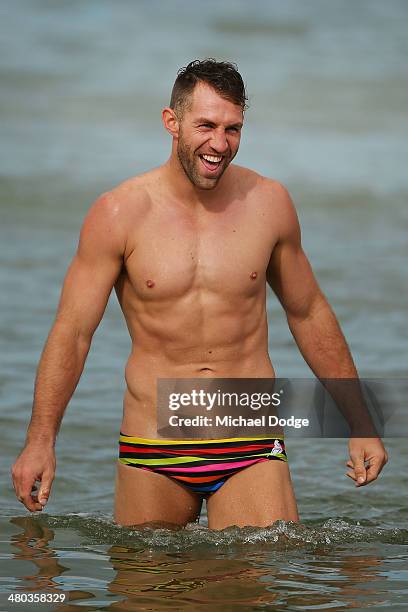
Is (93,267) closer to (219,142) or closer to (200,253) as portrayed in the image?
(200,253)

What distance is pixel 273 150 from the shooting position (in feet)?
68.8

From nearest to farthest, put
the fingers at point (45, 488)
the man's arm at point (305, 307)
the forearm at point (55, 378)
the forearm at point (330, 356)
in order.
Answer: the fingers at point (45, 488) → the forearm at point (55, 378) → the man's arm at point (305, 307) → the forearm at point (330, 356)

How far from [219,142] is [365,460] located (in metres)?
1.47

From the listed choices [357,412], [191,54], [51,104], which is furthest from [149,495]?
[191,54]

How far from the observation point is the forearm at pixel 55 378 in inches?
220

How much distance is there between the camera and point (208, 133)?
5.63 meters

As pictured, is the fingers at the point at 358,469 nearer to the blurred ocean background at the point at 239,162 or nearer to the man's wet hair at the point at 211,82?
the blurred ocean background at the point at 239,162

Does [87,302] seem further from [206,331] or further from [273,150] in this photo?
[273,150]

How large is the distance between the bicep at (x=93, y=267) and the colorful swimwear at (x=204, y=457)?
0.59m

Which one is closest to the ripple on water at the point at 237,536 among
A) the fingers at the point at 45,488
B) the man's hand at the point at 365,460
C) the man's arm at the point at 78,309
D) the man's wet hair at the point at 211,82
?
the man's hand at the point at 365,460

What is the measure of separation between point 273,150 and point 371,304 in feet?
28.4

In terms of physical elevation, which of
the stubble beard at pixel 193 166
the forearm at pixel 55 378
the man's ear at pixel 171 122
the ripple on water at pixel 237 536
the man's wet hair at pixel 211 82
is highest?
the man's wet hair at pixel 211 82

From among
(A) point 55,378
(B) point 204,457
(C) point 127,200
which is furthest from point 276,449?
(C) point 127,200

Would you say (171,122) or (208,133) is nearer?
(208,133)
